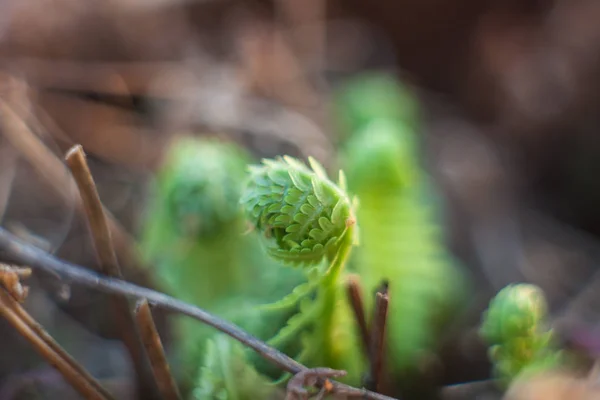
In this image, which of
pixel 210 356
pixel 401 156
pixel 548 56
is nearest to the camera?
pixel 210 356

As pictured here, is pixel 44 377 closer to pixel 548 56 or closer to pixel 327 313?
pixel 327 313

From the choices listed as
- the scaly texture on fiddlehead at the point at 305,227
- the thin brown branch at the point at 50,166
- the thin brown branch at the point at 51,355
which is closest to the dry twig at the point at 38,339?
the thin brown branch at the point at 51,355

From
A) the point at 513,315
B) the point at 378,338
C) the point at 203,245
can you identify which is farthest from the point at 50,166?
the point at 513,315

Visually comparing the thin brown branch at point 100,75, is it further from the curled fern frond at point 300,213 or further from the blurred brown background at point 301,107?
the curled fern frond at point 300,213

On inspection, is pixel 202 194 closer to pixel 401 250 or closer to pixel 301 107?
pixel 401 250

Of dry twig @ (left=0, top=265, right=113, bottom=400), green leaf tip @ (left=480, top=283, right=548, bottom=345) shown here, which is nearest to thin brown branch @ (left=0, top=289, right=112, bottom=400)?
dry twig @ (left=0, top=265, right=113, bottom=400)

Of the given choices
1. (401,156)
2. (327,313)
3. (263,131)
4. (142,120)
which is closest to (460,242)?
(401,156)

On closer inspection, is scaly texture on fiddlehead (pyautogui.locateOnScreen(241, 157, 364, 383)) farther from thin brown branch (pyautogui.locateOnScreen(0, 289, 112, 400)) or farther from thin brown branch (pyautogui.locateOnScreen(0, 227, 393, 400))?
thin brown branch (pyautogui.locateOnScreen(0, 289, 112, 400))
